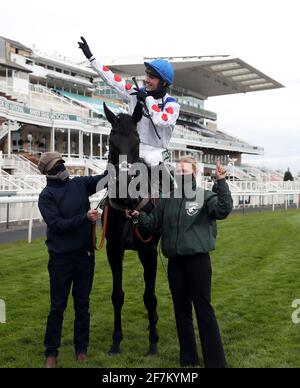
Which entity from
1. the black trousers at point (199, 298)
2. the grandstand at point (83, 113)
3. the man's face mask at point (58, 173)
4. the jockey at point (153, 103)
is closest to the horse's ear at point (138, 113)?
the jockey at point (153, 103)

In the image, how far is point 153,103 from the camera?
14.7 ft

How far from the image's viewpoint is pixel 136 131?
4.32 m

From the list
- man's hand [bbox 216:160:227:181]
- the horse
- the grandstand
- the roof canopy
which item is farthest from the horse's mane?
the roof canopy

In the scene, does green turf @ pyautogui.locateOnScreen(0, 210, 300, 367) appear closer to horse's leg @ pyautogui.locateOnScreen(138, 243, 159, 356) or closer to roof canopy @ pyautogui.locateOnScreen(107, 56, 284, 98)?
horse's leg @ pyautogui.locateOnScreen(138, 243, 159, 356)

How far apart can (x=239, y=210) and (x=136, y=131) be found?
2086cm

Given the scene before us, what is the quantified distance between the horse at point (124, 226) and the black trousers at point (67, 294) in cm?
25

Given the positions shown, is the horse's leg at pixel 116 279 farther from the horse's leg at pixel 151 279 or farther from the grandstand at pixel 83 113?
the grandstand at pixel 83 113

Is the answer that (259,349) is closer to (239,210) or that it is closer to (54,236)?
(54,236)

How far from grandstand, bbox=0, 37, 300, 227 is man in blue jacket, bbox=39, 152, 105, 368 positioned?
8.45 meters

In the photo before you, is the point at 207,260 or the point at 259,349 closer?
the point at 207,260

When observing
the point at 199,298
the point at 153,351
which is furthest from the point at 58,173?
the point at 153,351

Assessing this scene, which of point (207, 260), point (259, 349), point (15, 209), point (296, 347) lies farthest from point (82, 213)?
point (15, 209)

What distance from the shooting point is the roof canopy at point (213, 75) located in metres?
55.0

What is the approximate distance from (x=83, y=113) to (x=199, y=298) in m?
35.5
